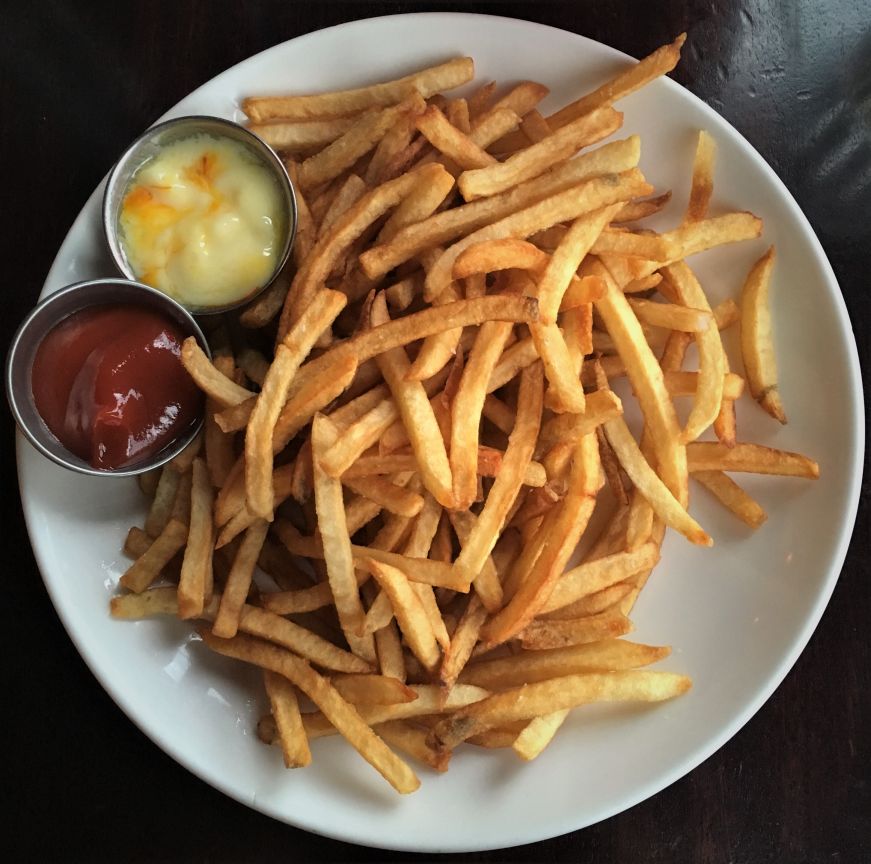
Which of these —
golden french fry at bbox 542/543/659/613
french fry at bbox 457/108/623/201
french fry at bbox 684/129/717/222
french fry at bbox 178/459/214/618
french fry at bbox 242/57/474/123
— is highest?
french fry at bbox 242/57/474/123

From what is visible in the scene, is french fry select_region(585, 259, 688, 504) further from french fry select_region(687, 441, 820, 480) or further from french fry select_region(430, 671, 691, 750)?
french fry select_region(430, 671, 691, 750)

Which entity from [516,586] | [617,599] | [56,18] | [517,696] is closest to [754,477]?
[617,599]

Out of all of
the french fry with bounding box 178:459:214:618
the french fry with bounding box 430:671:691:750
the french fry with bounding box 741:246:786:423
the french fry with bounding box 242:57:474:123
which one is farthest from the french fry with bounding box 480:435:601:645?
the french fry with bounding box 242:57:474:123

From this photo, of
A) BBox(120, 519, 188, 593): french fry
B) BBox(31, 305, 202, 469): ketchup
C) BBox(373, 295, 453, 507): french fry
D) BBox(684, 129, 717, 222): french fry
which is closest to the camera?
BBox(373, 295, 453, 507): french fry

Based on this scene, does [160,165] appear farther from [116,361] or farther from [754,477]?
[754,477]

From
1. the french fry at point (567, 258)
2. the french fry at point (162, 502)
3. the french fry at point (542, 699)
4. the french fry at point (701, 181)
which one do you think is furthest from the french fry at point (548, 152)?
the french fry at point (542, 699)

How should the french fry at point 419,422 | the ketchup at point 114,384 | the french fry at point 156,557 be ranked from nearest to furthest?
the french fry at point 419,422, the ketchup at point 114,384, the french fry at point 156,557

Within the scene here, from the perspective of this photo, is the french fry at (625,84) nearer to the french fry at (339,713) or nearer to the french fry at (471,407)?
the french fry at (471,407)
